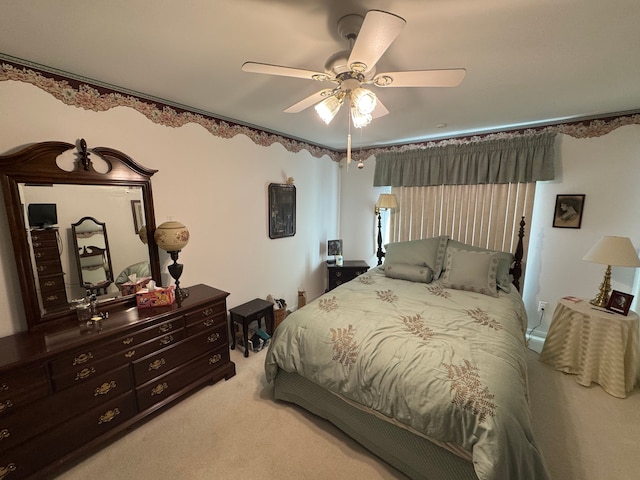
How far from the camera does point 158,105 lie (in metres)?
2.14

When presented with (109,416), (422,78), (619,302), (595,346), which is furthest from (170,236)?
(619,302)

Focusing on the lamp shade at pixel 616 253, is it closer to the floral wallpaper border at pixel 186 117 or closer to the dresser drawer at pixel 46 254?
the floral wallpaper border at pixel 186 117

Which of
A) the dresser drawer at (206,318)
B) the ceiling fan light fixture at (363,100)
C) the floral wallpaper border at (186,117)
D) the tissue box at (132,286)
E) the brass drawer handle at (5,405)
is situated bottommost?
the brass drawer handle at (5,405)

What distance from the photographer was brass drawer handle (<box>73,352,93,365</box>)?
1.51m

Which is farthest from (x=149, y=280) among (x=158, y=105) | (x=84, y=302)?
(x=158, y=105)

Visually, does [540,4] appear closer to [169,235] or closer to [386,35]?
[386,35]

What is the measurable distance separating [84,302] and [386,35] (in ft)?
7.67

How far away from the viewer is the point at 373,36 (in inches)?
37.9

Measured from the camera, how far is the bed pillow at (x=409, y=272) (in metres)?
2.80

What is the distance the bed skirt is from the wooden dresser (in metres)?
0.78

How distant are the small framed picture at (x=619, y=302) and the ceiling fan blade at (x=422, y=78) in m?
2.34

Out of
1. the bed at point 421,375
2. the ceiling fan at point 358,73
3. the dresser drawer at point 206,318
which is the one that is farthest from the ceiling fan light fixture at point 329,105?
the dresser drawer at point 206,318

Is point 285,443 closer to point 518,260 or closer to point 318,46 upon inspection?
point 318,46

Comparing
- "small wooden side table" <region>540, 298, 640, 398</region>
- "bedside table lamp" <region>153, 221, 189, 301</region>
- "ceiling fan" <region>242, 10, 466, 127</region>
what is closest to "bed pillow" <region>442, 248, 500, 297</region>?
"small wooden side table" <region>540, 298, 640, 398</region>
